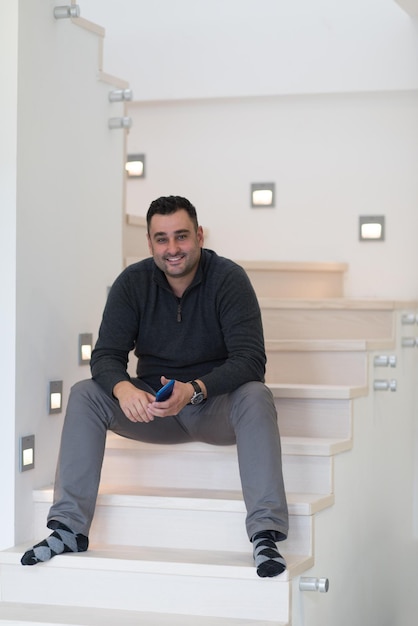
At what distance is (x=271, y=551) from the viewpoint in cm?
264

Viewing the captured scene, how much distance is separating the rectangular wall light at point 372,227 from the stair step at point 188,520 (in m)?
2.14

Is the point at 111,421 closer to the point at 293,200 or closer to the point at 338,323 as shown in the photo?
the point at 338,323

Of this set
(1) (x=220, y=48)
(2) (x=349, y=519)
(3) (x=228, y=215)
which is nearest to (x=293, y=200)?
(3) (x=228, y=215)

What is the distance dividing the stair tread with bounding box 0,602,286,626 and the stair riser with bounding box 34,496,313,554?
0.27m

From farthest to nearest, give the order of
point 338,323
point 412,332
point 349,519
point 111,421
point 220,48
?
point 220,48, point 412,332, point 338,323, point 349,519, point 111,421

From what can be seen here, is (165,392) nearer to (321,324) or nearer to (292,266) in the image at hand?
(321,324)

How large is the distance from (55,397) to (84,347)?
27cm

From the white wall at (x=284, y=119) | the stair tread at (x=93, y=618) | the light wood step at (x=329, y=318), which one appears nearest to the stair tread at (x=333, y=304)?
the light wood step at (x=329, y=318)

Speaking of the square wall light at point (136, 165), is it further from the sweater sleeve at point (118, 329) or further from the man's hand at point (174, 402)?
the man's hand at point (174, 402)

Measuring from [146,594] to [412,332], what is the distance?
7.28 feet

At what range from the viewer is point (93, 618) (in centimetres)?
268

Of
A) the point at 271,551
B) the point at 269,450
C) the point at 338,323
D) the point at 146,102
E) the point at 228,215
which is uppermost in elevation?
the point at 146,102

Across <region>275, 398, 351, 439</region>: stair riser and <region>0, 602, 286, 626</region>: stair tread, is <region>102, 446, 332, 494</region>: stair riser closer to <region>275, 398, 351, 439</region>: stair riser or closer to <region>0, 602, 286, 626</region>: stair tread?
<region>275, 398, 351, 439</region>: stair riser

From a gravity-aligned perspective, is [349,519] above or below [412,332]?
below
